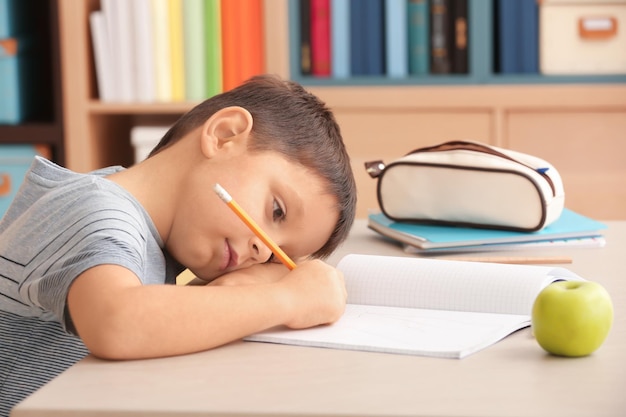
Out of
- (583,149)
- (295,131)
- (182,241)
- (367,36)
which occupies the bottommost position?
(583,149)

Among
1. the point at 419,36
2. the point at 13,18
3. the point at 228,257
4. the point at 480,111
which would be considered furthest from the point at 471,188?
the point at 13,18

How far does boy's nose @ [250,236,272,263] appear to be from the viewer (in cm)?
96

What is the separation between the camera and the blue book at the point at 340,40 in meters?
2.50

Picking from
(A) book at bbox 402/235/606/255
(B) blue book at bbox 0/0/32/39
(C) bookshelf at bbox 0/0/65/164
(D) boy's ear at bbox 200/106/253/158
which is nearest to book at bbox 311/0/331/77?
(C) bookshelf at bbox 0/0/65/164

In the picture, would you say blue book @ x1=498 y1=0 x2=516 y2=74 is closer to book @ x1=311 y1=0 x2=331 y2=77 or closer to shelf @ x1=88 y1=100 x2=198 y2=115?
book @ x1=311 y1=0 x2=331 y2=77

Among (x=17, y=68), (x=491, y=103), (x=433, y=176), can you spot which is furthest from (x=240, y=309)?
(x=17, y=68)

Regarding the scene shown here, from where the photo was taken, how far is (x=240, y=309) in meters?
0.78

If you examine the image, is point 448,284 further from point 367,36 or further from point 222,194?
point 367,36

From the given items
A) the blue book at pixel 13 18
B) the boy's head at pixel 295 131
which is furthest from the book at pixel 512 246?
the blue book at pixel 13 18

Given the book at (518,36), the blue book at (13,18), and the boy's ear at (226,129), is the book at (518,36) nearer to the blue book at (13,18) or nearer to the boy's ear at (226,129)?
the blue book at (13,18)

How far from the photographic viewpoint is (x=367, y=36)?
2.53 metres

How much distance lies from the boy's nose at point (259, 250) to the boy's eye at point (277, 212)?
0.04 m

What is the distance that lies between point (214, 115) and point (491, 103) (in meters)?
1.51

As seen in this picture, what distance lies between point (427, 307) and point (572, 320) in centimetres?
22
